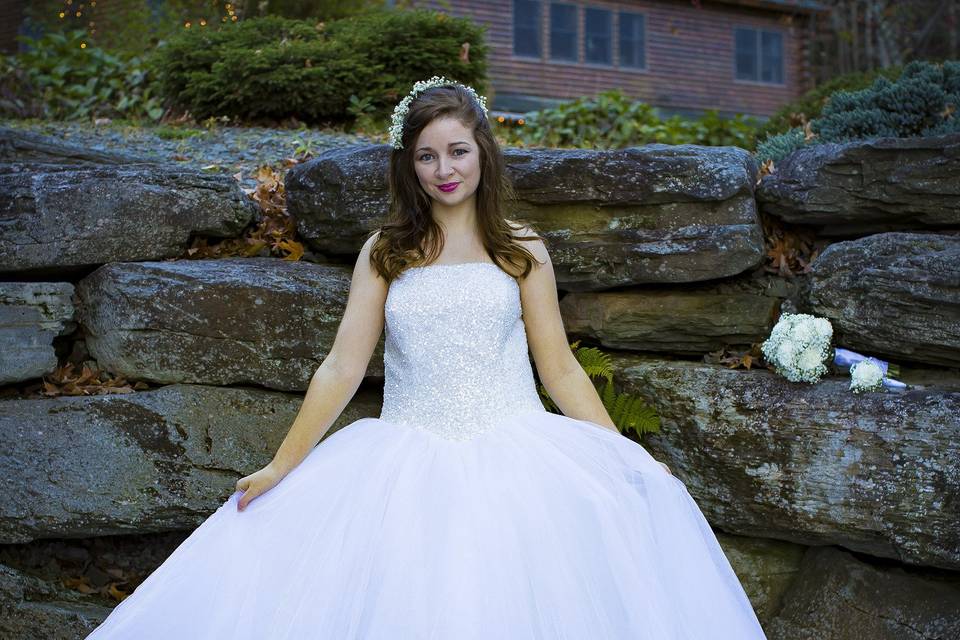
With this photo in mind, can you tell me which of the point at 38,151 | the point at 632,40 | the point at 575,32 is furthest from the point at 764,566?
the point at 632,40

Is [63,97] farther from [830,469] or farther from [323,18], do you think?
[830,469]

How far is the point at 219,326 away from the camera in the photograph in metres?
4.51

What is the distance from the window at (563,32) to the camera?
18.5 meters

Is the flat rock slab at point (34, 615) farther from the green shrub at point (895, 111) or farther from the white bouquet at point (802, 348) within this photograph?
the green shrub at point (895, 111)

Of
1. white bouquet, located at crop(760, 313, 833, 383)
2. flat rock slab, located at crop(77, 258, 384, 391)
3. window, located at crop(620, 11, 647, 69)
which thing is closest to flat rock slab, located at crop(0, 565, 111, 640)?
flat rock slab, located at crop(77, 258, 384, 391)

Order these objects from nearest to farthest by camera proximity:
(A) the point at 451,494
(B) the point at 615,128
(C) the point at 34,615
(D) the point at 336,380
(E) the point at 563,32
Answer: (A) the point at 451,494
(D) the point at 336,380
(C) the point at 34,615
(B) the point at 615,128
(E) the point at 563,32

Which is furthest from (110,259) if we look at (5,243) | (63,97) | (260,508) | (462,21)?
(63,97)

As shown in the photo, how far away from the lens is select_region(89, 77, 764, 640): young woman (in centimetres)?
264

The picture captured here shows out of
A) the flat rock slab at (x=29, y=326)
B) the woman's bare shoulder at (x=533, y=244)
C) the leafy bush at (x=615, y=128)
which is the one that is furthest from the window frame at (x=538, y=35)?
the woman's bare shoulder at (x=533, y=244)

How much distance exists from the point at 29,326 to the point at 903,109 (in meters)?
4.96

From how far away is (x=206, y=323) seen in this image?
14.8 ft

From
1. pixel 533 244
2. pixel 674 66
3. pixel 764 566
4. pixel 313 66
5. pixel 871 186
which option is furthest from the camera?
pixel 674 66

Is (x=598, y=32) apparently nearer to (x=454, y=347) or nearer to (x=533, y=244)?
(x=533, y=244)

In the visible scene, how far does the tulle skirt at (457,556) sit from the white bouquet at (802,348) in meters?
1.57
